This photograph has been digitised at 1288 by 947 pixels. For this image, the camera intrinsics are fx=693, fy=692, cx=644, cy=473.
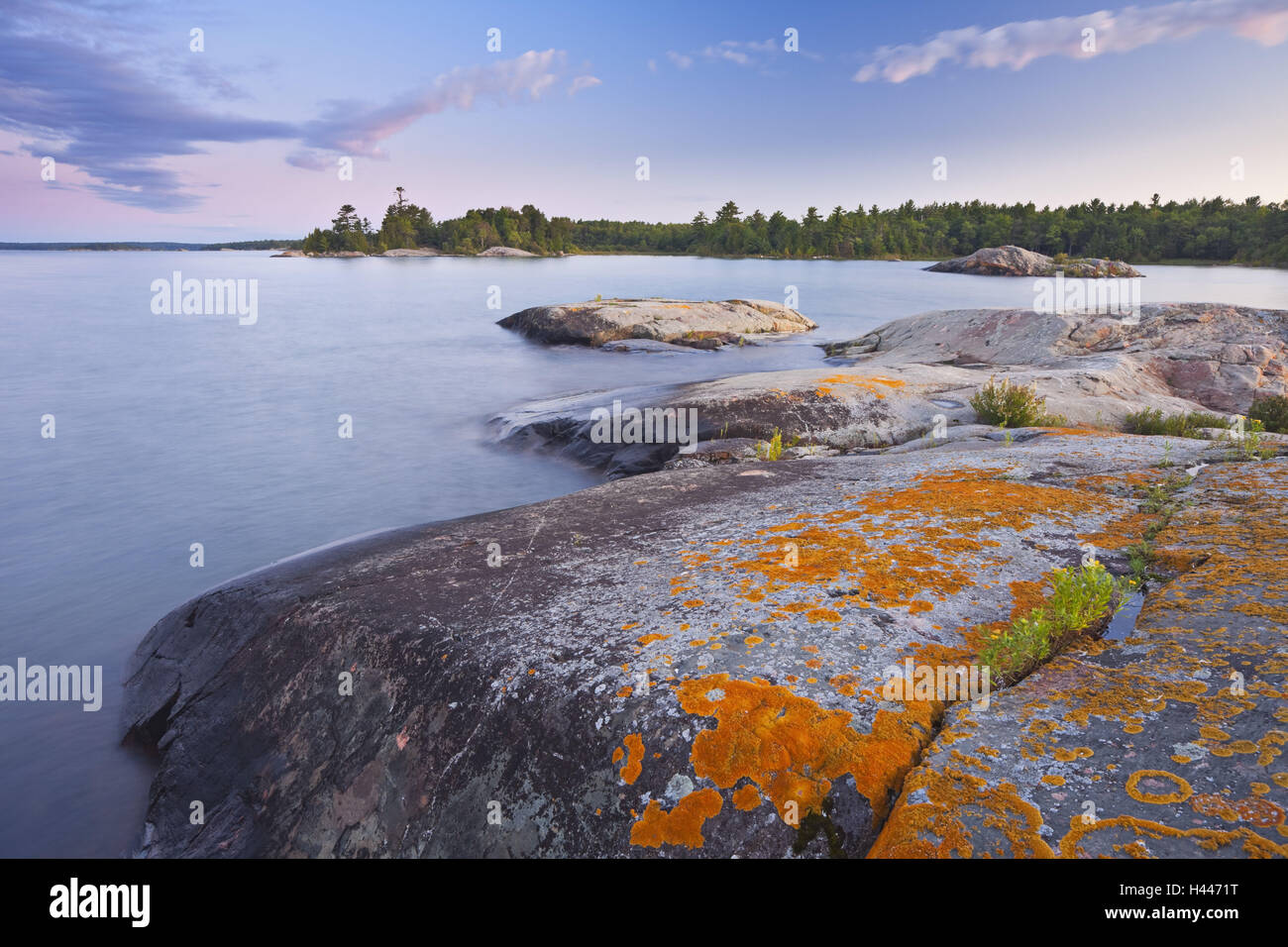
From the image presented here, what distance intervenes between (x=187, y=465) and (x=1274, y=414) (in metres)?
24.7

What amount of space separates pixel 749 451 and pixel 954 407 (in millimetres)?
5433

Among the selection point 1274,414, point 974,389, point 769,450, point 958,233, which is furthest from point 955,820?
point 958,233

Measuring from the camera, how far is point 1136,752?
3221 millimetres

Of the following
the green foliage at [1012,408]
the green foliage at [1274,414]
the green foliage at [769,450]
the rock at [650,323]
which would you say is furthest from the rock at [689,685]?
the rock at [650,323]

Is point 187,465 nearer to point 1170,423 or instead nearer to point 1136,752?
point 1136,752

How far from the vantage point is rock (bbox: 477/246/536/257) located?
605 feet

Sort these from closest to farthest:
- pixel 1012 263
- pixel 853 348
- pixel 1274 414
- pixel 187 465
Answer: pixel 1274 414
pixel 187 465
pixel 853 348
pixel 1012 263

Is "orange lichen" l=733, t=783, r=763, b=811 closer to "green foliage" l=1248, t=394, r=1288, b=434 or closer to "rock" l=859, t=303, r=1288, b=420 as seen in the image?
"rock" l=859, t=303, r=1288, b=420

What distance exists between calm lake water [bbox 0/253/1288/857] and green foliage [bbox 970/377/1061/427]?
7.93 m

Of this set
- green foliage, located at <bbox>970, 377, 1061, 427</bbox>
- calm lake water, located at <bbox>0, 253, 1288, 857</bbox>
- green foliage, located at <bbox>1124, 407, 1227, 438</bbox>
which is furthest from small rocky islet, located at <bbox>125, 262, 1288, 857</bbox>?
green foliage, located at <bbox>1124, 407, 1227, 438</bbox>

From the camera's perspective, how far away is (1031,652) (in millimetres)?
4137

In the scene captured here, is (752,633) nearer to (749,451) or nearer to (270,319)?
(749,451)

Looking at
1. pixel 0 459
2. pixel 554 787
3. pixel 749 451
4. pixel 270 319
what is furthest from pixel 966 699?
pixel 270 319

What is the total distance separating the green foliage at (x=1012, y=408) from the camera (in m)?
12.9
